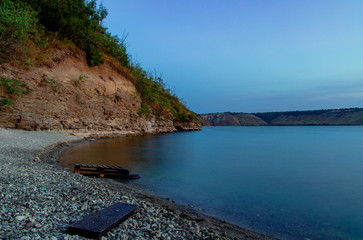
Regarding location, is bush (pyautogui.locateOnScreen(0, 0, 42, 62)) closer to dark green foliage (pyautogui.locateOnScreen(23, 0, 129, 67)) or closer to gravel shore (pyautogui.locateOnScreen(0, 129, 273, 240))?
dark green foliage (pyautogui.locateOnScreen(23, 0, 129, 67))

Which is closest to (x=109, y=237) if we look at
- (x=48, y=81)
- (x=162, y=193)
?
(x=162, y=193)

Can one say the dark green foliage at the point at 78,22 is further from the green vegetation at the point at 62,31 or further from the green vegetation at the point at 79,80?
the green vegetation at the point at 79,80

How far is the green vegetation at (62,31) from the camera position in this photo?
53.9 feet

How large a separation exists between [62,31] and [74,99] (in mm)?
7564

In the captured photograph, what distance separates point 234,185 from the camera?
25.1 ft

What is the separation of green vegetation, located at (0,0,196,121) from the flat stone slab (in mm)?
18247

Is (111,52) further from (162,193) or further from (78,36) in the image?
(162,193)

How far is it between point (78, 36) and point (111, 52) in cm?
663

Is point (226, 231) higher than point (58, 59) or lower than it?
lower

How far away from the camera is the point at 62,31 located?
873 inches

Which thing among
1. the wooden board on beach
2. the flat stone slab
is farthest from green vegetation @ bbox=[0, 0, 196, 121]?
the flat stone slab

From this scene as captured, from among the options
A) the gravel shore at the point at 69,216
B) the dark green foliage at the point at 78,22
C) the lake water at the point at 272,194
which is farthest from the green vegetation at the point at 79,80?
the gravel shore at the point at 69,216

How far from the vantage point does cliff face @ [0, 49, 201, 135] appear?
1645 centimetres

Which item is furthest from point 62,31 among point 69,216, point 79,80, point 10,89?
point 69,216
